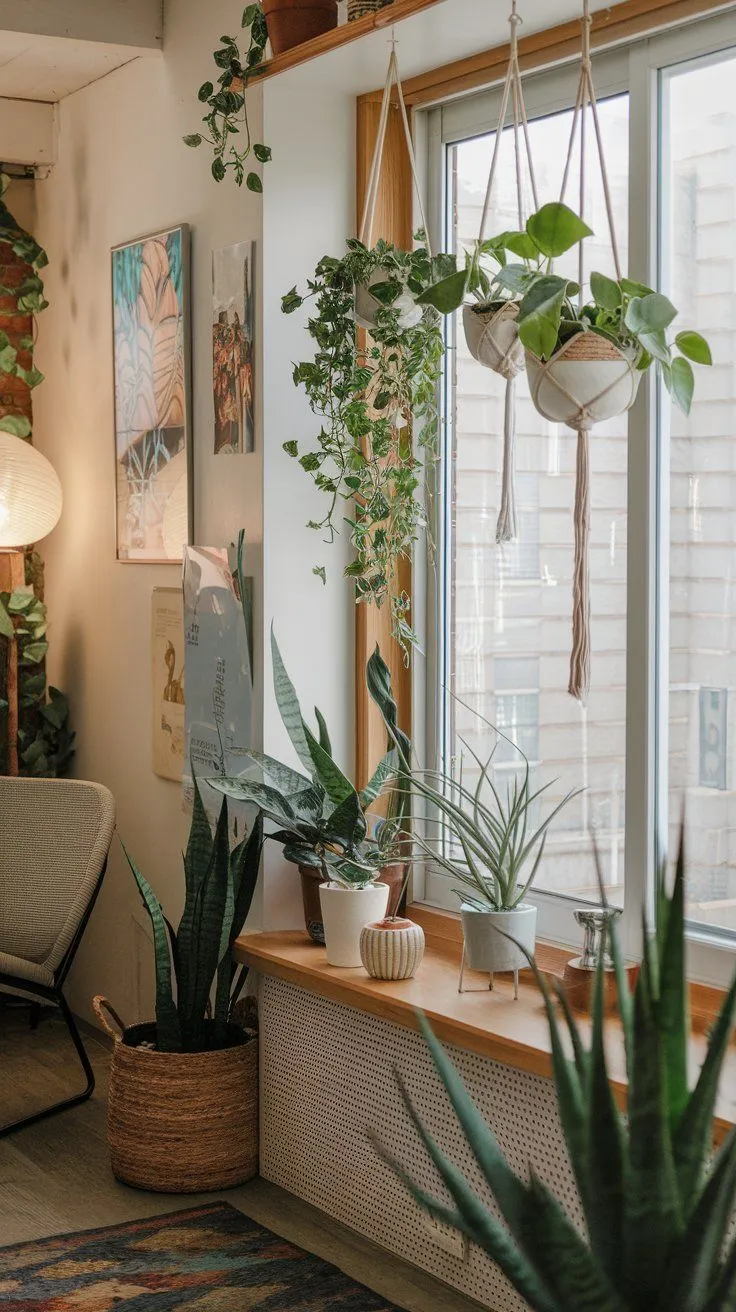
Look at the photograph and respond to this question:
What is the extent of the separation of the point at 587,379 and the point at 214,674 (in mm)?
1494

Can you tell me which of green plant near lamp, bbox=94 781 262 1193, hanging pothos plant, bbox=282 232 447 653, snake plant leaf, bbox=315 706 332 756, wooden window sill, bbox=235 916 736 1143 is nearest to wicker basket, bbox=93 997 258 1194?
green plant near lamp, bbox=94 781 262 1193

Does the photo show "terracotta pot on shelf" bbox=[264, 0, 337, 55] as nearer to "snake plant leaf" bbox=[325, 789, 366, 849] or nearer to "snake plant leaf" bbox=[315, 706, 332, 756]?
"snake plant leaf" bbox=[315, 706, 332, 756]

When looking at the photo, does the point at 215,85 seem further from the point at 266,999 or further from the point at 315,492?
the point at 266,999

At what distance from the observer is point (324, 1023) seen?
318 cm

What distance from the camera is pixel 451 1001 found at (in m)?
2.88

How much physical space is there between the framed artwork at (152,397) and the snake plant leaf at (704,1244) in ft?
8.94

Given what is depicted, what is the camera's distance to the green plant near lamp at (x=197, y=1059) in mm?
3244

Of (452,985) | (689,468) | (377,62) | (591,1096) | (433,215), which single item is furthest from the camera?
(433,215)

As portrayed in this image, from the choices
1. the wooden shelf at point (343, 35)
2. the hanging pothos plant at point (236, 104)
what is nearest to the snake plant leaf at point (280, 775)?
the hanging pothos plant at point (236, 104)

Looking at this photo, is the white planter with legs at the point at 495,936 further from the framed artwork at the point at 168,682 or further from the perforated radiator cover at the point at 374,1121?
the framed artwork at the point at 168,682

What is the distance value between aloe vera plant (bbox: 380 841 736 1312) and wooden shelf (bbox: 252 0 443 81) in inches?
82.0

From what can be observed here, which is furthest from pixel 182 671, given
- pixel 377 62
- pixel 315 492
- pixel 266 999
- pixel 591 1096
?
pixel 591 1096

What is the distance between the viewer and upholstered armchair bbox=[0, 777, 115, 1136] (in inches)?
148

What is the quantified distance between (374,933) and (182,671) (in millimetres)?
1128
